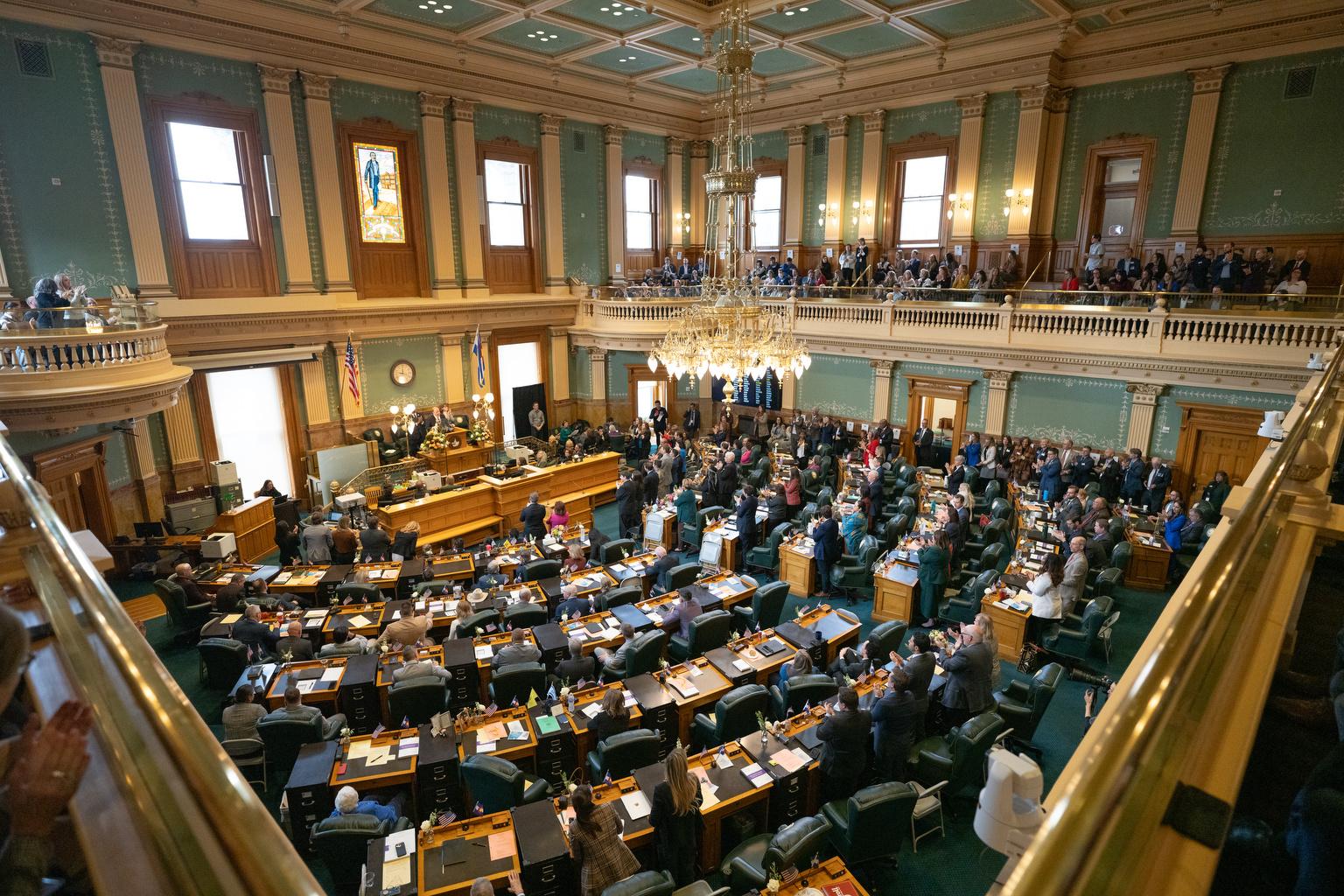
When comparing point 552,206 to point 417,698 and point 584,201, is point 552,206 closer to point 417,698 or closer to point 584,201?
point 584,201

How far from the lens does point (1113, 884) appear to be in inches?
33.6

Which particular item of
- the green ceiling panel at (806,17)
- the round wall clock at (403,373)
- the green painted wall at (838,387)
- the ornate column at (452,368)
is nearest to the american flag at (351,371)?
the round wall clock at (403,373)

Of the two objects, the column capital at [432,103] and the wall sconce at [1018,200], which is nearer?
the column capital at [432,103]

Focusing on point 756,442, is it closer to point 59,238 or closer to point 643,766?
point 643,766

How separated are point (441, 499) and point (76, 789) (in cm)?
1253

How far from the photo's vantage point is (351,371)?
1538 centimetres

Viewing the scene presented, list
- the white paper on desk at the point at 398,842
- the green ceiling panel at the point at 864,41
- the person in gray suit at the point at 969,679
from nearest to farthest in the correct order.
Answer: the white paper on desk at the point at 398,842
the person in gray suit at the point at 969,679
the green ceiling panel at the point at 864,41

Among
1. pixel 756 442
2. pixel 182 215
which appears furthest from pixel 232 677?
pixel 756 442

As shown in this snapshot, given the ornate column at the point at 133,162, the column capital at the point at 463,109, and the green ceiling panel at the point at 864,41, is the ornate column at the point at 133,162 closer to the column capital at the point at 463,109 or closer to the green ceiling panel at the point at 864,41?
the column capital at the point at 463,109

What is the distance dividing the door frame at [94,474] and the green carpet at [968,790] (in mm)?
1316

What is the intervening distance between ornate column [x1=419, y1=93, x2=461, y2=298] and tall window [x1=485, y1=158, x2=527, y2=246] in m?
1.33

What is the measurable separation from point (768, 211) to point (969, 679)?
60.8 feet

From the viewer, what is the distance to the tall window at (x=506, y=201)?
61.6ft

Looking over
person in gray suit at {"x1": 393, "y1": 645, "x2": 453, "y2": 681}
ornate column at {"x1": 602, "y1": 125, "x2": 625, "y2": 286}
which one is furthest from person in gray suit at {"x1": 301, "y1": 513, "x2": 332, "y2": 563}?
ornate column at {"x1": 602, "y1": 125, "x2": 625, "y2": 286}
